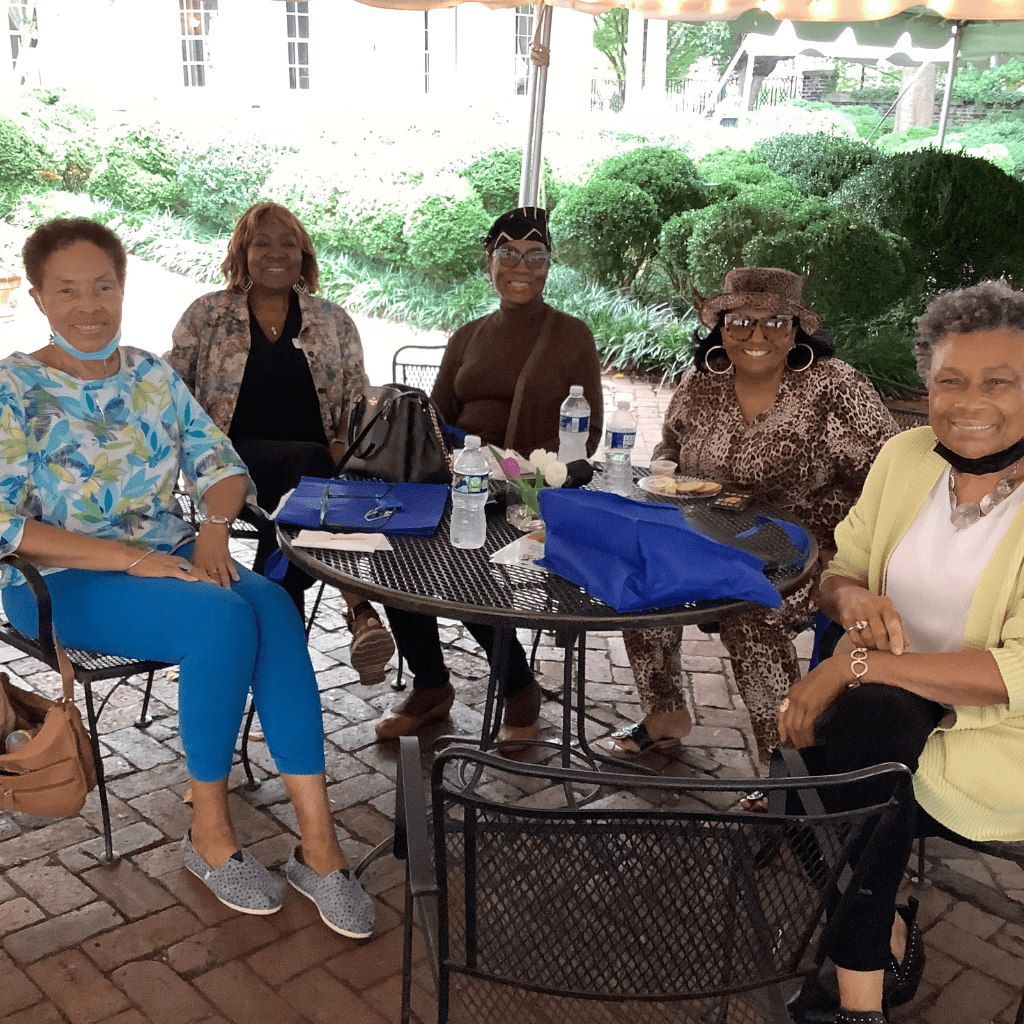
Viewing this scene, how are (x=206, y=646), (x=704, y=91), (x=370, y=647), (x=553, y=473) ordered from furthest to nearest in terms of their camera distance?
(x=704, y=91) → (x=370, y=647) → (x=553, y=473) → (x=206, y=646)

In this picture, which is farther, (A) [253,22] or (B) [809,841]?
(A) [253,22]

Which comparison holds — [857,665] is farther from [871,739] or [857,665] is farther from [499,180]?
[499,180]

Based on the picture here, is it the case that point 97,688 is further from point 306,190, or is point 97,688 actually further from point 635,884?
point 306,190

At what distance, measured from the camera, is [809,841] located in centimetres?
164

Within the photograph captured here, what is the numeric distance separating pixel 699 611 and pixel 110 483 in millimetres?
1614

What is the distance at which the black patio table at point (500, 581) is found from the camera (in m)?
2.34

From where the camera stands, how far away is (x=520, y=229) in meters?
3.99

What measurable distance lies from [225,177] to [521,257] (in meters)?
13.0

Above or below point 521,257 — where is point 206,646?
below

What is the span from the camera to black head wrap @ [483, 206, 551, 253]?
157 inches

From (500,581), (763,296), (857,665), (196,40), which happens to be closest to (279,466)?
(500,581)

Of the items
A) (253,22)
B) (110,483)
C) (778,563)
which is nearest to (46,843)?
(110,483)

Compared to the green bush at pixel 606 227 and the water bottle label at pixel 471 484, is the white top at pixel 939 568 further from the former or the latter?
the green bush at pixel 606 227

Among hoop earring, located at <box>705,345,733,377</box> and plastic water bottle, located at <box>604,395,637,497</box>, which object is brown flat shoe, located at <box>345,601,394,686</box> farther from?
hoop earring, located at <box>705,345,733,377</box>
